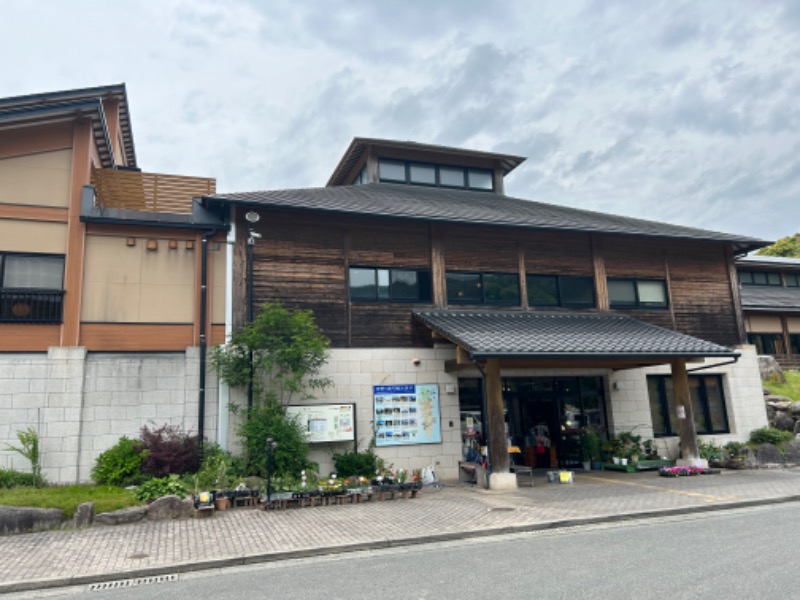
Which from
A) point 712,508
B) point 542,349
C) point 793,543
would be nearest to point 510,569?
point 793,543

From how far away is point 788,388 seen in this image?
2283cm

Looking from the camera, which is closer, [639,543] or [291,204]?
[639,543]

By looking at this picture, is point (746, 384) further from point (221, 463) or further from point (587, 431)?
point (221, 463)

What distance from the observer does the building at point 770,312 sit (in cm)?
2823

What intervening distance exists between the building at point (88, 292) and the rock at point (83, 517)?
118 inches

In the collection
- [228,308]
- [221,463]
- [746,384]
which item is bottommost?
[221,463]

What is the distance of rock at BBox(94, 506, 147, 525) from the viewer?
31.8 feet

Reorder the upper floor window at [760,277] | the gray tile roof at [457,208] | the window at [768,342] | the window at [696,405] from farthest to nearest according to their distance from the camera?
the upper floor window at [760,277] → the window at [768,342] → the window at [696,405] → the gray tile roof at [457,208]

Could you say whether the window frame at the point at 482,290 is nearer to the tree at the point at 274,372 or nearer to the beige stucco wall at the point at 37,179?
the tree at the point at 274,372

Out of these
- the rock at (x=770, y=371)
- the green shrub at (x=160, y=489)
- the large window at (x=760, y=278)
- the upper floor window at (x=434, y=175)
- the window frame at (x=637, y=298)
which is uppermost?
the upper floor window at (x=434, y=175)

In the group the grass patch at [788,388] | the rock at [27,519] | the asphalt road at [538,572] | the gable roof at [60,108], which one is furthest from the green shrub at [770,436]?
the gable roof at [60,108]

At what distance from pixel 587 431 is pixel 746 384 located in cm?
650

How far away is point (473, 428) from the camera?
616 inches

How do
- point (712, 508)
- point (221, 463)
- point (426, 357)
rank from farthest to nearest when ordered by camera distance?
point (426, 357)
point (221, 463)
point (712, 508)
